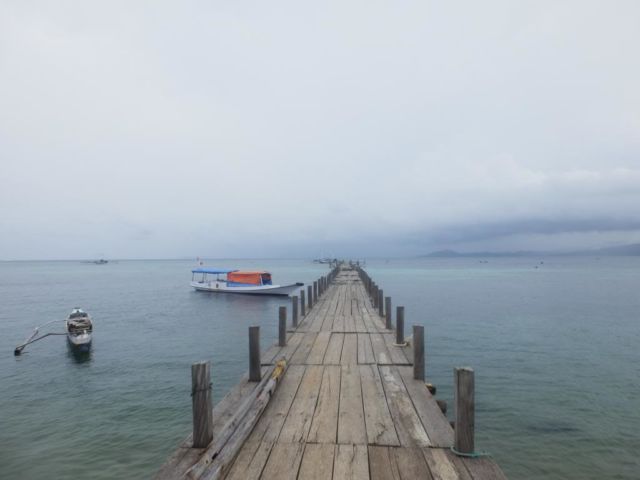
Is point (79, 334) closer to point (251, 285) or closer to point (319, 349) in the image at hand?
point (319, 349)

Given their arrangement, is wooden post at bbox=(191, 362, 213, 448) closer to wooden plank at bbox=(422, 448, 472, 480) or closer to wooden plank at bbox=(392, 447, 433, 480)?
wooden plank at bbox=(392, 447, 433, 480)

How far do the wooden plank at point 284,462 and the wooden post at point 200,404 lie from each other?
935 millimetres

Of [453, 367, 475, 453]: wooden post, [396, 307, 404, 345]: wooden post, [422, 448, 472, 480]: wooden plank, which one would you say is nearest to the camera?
[422, 448, 472, 480]: wooden plank

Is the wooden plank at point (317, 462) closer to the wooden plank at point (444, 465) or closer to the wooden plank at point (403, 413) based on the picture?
the wooden plank at point (403, 413)

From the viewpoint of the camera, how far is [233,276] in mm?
46562

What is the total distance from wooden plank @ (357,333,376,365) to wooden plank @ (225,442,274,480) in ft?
14.6

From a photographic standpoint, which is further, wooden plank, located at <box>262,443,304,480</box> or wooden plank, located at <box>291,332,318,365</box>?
wooden plank, located at <box>291,332,318,365</box>

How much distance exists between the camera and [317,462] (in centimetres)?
453

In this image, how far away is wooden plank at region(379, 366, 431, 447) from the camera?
509 cm

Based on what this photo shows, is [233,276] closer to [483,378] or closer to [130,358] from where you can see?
[130,358]

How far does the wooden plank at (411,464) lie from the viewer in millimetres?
4258

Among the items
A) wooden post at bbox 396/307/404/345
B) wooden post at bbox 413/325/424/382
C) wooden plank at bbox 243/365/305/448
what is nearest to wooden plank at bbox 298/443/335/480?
wooden plank at bbox 243/365/305/448

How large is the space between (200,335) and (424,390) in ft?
66.3

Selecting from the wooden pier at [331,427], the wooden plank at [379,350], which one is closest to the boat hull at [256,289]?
the wooden plank at [379,350]
